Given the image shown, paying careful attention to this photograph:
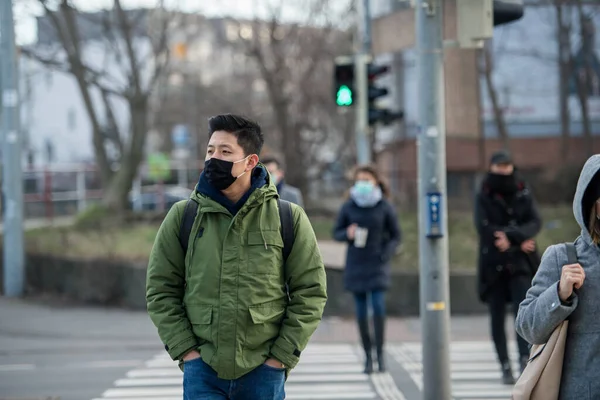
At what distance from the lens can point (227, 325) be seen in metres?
4.46

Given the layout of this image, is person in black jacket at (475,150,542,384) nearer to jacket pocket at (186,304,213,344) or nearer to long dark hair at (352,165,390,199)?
long dark hair at (352,165,390,199)

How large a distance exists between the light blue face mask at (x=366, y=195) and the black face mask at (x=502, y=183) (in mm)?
1308

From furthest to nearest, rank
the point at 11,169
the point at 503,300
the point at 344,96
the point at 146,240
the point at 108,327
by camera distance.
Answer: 1. the point at 146,240
2. the point at 11,169
3. the point at 344,96
4. the point at 108,327
5. the point at 503,300

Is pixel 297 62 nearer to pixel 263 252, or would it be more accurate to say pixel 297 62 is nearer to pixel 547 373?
pixel 263 252

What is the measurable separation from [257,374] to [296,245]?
22.3 inches

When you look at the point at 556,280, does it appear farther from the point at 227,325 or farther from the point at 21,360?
the point at 21,360

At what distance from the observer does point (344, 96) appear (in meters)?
15.2

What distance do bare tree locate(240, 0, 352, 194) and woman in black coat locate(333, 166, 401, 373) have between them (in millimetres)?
16699

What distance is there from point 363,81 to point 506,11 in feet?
25.9

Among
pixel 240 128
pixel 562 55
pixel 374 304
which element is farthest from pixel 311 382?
pixel 562 55

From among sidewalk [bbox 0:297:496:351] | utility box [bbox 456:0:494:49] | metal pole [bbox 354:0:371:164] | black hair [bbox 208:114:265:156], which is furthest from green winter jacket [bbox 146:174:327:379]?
metal pole [bbox 354:0:371:164]

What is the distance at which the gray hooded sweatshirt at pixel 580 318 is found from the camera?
12.6ft

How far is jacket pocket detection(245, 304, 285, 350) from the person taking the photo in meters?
4.49

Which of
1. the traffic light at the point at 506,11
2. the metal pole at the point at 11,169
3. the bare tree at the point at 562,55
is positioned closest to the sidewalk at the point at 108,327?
the metal pole at the point at 11,169
